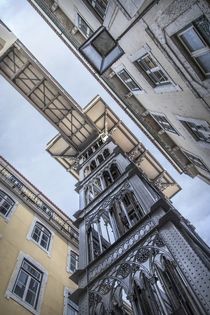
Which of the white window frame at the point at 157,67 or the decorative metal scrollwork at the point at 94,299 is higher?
the white window frame at the point at 157,67

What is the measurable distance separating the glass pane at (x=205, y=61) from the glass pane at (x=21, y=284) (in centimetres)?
936

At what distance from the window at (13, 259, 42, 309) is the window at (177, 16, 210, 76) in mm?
9390

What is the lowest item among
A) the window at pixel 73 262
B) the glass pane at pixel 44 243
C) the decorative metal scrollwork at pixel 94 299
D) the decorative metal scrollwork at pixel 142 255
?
the window at pixel 73 262

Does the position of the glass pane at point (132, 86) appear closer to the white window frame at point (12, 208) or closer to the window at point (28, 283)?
the white window frame at point (12, 208)

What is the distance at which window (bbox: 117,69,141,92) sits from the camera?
13625 millimetres

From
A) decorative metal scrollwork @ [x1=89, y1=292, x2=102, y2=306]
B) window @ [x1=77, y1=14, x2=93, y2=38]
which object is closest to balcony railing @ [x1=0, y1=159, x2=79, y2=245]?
window @ [x1=77, y1=14, x2=93, y2=38]

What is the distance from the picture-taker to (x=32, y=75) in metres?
19.4

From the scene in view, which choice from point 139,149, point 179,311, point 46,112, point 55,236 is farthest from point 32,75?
point 179,311

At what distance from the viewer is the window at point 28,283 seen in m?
10.9

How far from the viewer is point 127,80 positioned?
14297 millimetres

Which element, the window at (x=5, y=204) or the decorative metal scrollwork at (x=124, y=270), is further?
the window at (x=5, y=204)

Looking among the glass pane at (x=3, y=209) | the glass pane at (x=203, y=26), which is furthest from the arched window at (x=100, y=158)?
the glass pane at (x=203, y=26)

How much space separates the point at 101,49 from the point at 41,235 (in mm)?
11308

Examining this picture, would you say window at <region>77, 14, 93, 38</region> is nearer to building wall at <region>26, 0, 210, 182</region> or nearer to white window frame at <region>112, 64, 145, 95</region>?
building wall at <region>26, 0, 210, 182</region>
